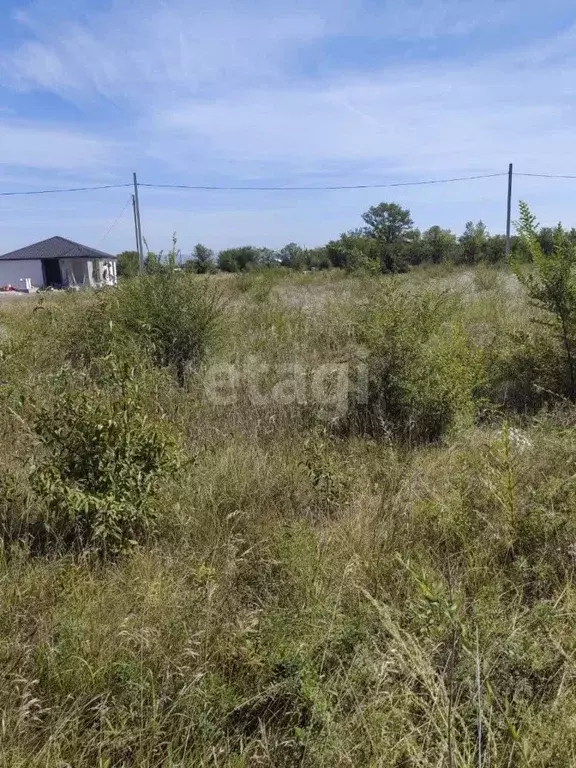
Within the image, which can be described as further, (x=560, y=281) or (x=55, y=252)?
(x=55, y=252)

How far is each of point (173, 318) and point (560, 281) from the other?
3651 millimetres

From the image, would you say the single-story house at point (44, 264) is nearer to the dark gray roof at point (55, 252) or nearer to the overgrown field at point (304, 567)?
A: the dark gray roof at point (55, 252)

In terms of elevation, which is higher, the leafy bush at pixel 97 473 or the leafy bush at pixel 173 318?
the leafy bush at pixel 173 318

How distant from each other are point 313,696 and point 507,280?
36.8 feet

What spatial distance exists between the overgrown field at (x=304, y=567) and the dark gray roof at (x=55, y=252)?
3408 centimetres

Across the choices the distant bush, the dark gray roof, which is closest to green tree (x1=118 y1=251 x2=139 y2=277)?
the distant bush

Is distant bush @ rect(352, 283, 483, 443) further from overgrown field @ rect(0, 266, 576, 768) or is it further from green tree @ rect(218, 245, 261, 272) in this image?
green tree @ rect(218, 245, 261, 272)

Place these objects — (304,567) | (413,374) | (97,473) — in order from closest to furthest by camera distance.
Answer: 1. (304,567)
2. (97,473)
3. (413,374)

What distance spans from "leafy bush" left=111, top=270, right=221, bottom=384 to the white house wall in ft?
112

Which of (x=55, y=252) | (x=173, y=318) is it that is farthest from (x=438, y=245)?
(x=55, y=252)

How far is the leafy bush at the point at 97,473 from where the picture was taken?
8.16ft

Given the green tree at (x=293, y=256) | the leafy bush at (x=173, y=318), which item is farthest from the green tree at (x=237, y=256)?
the leafy bush at (x=173, y=318)

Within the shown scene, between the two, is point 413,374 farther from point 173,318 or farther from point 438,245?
point 438,245

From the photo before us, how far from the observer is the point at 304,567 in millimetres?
2271
